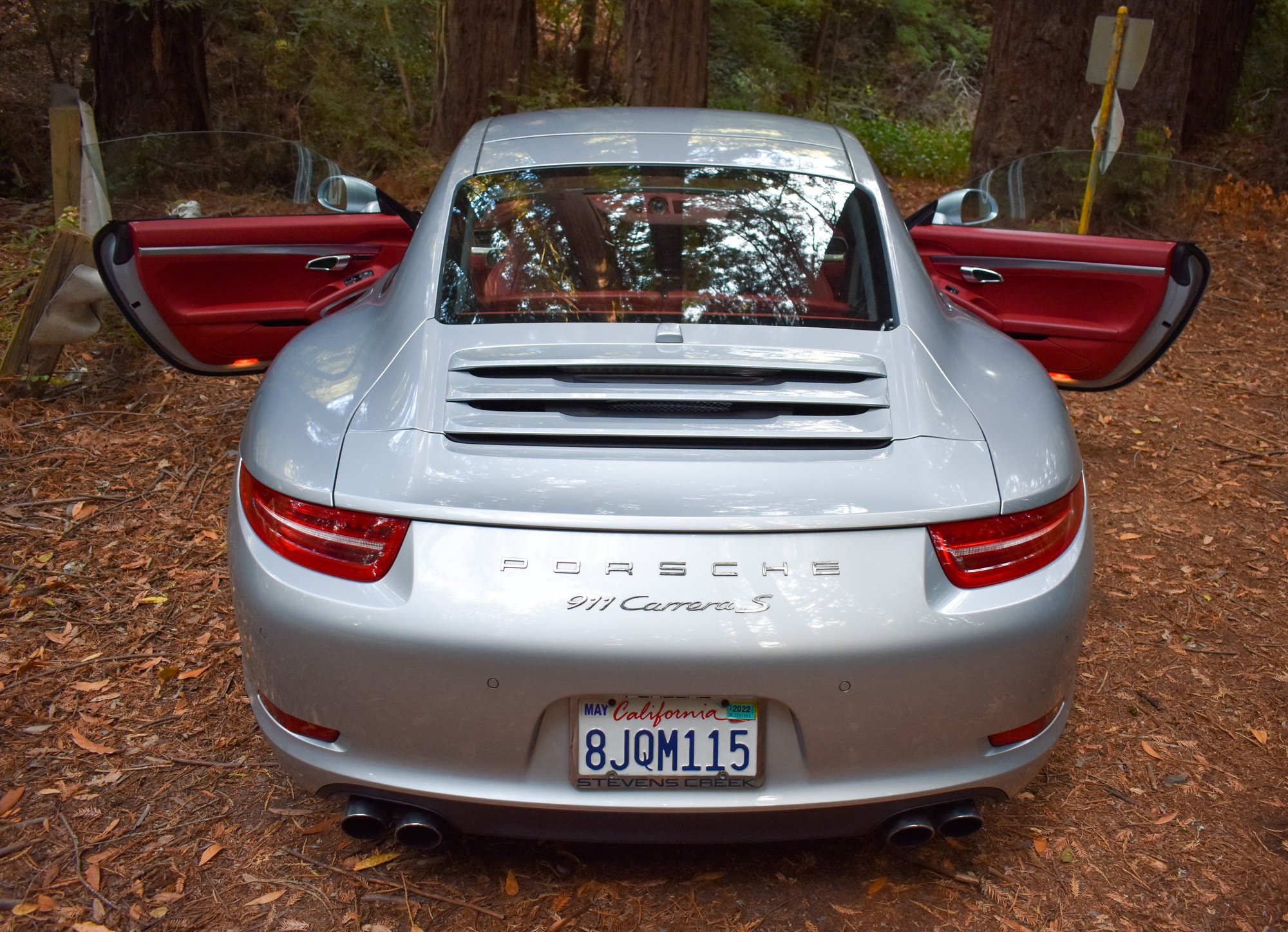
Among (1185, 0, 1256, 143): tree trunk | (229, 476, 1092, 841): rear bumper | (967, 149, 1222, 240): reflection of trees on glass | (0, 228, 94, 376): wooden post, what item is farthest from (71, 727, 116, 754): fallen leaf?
(1185, 0, 1256, 143): tree trunk

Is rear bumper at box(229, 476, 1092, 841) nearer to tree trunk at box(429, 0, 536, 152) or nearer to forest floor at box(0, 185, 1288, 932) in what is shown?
forest floor at box(0, 185, 1288, 932)

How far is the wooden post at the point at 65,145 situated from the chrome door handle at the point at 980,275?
4639 millimetres

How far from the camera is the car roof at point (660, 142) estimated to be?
3.08m

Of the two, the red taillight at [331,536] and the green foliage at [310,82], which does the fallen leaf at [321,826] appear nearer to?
the red taillight at [331,536]

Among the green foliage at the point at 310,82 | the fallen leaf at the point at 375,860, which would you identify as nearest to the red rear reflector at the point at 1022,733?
the fallen leaf at the point at 375,860

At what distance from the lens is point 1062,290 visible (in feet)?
13.1

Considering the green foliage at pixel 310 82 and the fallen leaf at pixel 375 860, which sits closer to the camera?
the fallen leaf at pixel 375 860

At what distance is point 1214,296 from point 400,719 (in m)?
8.08

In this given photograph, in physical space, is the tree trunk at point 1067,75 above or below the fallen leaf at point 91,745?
above

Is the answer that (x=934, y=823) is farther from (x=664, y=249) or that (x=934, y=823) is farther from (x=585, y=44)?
(x=585, y=44)

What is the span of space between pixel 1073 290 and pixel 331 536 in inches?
118

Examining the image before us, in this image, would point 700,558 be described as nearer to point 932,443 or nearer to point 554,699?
point 554,699

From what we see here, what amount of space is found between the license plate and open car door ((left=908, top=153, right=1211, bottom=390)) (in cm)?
222

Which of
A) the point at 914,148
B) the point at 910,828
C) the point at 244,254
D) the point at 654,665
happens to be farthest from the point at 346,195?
the point at 914,148
